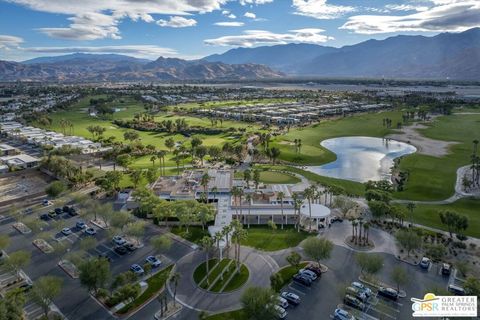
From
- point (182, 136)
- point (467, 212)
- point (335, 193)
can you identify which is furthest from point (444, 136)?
point (182, 136)

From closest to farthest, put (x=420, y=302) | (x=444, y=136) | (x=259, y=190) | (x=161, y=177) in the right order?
(x=420, y=302)
(x=259, y=190)
(x=161, y=177)
(x=444, y=136)

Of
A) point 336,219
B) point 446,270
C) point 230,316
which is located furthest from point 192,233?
point 446,270

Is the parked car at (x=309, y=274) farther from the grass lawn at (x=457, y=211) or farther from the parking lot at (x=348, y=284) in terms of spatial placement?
the grass lawn at (x=457, y=211)

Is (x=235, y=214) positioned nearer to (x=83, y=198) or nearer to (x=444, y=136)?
(x=83, y=198)

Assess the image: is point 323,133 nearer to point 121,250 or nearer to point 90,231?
point 90,231

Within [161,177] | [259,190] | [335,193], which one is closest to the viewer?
[335,193]

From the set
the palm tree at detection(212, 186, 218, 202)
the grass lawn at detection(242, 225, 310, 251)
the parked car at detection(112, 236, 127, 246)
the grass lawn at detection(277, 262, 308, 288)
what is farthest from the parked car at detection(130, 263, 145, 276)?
the palm tree at detection(212, 186, 218, 202)
